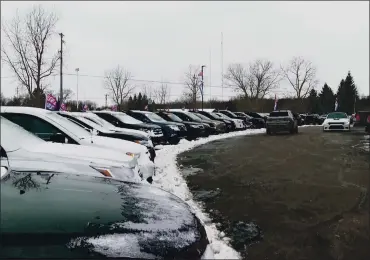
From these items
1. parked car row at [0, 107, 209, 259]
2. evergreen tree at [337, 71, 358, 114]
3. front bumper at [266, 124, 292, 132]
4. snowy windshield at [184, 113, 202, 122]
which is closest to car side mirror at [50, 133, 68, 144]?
parked car row at [0, 107, 209, 259]

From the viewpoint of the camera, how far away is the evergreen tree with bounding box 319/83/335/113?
237 ft

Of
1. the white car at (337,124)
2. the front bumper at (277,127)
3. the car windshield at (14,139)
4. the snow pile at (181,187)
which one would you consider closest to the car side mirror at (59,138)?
the car windshield at (14,139)

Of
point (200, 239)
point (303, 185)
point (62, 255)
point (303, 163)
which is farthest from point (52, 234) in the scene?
point (303, 163)

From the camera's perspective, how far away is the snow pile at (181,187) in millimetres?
3858

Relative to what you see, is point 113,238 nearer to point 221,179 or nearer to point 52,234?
point 52,234

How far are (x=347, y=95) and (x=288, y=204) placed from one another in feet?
249

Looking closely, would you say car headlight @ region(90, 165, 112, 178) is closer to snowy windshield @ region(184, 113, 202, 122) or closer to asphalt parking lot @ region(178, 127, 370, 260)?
asphalt parking lot @ region(178, 127, 370, 260)

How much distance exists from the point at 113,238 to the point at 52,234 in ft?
0.86

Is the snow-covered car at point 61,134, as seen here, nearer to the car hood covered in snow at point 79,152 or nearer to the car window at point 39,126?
the car window at point 39,126

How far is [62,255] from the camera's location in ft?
5.14

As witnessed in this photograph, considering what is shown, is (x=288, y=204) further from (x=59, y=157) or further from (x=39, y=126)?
(x=39, y=126)

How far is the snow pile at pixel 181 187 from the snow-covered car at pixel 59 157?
1072mm

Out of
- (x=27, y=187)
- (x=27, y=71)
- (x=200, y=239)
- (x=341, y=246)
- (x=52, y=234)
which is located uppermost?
(x=27, y=71)

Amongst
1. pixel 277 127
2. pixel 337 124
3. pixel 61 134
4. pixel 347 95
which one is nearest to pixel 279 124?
pixel 277 127
